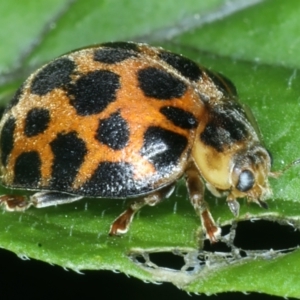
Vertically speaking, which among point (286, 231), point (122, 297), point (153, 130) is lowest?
point (122, 297)

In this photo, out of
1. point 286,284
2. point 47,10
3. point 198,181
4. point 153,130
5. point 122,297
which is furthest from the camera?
point 47,10

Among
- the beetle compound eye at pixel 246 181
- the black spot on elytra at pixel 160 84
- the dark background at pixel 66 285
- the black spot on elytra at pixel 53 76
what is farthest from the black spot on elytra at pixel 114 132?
the dark background at pixel 66 285

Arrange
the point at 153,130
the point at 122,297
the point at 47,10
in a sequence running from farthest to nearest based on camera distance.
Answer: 1. the point at 47,10
2. the point at 122,297
3. the point at 153,130

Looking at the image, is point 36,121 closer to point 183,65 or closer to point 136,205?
point 136,205

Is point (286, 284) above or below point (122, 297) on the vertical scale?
above

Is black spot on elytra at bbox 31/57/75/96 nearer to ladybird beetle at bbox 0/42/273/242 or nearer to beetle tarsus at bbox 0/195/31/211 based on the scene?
ladybird beetle at bbox 0/42/273/242

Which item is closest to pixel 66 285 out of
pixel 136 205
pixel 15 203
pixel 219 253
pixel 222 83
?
pixel 15 203

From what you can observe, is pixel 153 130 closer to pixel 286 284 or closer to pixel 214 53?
pixel 286 284

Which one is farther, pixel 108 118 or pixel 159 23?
pixel 159 23

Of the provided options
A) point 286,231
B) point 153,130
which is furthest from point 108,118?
point 286,231
